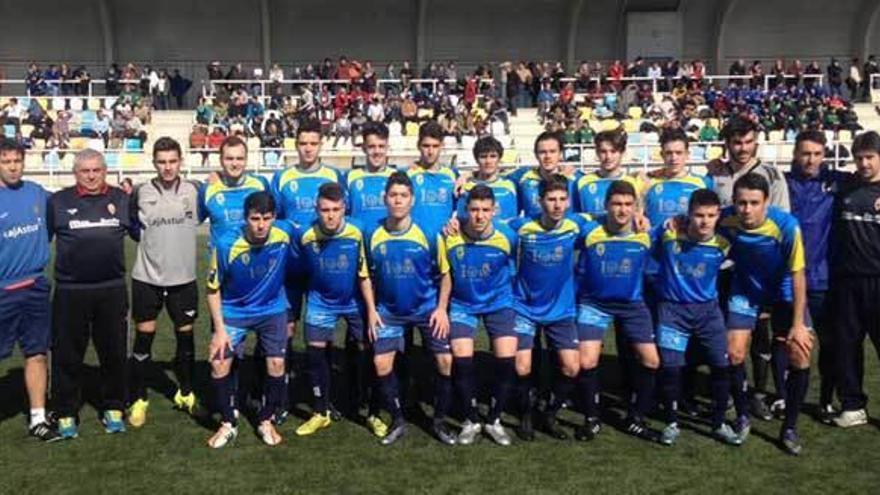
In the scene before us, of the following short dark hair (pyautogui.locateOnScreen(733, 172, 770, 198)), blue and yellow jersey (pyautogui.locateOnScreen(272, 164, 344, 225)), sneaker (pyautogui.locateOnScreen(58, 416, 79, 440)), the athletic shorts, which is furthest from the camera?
blue and yellow jersey (pyautogui.locateOnScreen(272, 164, 344, 225))

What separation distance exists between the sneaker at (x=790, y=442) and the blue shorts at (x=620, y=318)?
103cm

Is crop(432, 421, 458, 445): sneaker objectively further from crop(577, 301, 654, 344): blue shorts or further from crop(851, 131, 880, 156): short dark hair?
crop(851, 131, 880, 156): short dark hair

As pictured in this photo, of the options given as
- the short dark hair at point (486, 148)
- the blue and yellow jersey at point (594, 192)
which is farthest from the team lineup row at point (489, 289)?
the short dark hair at point (486, 148)

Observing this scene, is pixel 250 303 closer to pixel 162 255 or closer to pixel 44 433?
pixel 162 255

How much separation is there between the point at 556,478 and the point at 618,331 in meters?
1.52

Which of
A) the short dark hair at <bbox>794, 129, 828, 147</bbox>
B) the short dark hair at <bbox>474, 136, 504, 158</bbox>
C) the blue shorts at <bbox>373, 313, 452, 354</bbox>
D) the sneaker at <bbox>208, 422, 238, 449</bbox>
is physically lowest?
the sneaker at <bbox>208, 422, 238, 449</bbox>

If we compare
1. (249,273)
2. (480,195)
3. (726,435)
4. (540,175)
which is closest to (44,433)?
(249,273)

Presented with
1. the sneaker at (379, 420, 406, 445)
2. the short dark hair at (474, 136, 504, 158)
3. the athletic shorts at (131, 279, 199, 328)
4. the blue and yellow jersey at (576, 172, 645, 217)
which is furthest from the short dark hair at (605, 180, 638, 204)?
the athletic shorts at (131, 279, 199, 328)

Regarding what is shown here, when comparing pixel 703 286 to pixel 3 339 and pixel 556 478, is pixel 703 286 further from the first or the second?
pixel 3 339

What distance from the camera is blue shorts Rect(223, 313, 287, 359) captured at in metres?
6.26

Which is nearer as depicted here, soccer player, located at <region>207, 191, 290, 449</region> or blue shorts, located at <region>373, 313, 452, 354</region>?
soccer player, located at <region>207, 191, 290, 449</region>

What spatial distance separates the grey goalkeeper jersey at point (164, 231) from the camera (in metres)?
6.61

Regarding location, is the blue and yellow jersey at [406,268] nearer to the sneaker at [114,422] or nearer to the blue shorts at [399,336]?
the blue shorts at [399,336]

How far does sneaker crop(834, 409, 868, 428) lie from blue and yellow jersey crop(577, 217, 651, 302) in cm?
167
